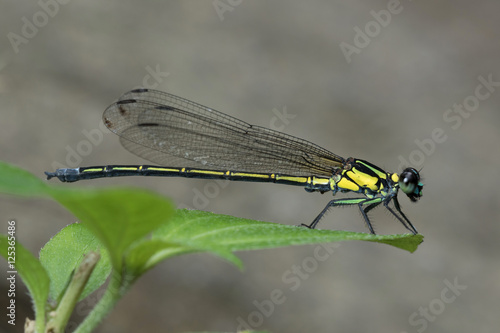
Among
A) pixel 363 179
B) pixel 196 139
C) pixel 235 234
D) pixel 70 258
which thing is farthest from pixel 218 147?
pixel 235 234

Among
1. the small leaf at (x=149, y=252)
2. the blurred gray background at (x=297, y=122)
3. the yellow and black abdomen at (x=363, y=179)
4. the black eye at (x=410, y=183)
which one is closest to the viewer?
the small leaf at (x=149, y=252)

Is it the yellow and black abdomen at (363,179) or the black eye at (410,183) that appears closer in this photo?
the black eye at (410,183)

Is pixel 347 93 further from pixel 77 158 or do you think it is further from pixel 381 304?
pixel 77 158

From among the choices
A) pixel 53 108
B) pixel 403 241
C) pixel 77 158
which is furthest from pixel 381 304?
pixel 403 241

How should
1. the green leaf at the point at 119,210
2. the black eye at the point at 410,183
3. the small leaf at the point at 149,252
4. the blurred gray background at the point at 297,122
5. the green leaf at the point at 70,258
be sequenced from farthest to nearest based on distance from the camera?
the blurred gray background at the point at 297,122 → the black eye at the point at 410,183 → the green leaf at the point at 70,258 → the small leaf at the point at 149,252 → the green leaf at the point at 119,210

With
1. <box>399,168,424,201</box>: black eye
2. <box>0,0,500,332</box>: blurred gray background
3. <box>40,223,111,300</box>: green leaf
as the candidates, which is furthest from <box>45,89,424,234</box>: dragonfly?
<box>40,223,111,300</box>: green leaf

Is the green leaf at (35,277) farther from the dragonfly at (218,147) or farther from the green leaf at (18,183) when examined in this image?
the dragonfly at (218,147)

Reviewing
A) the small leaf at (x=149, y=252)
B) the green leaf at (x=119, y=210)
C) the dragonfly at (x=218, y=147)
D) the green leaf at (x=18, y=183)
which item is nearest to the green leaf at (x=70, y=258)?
the small leaf at (x=149, y=252)
